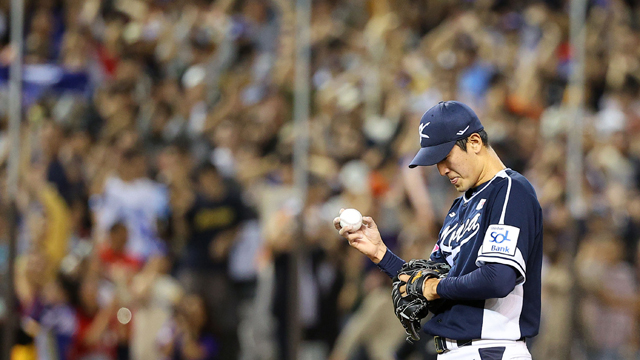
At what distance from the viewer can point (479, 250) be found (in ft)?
11.2

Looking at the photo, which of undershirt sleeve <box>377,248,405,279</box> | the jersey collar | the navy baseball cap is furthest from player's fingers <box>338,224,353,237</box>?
the jersey collar

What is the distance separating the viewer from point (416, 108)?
907cm

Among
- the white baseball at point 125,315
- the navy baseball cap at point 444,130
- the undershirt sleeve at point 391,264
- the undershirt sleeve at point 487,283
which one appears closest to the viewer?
the undershirt sleeve at point 487,283

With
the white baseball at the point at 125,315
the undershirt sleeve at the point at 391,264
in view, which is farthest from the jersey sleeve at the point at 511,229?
the white baseball at the point at 125,315

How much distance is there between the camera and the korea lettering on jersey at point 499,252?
3.35 m

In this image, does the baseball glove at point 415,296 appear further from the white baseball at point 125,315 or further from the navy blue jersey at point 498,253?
the white baseball at point 125,315

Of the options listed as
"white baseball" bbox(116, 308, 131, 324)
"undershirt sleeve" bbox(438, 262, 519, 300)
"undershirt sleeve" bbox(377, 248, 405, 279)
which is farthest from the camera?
"white baseball" bbox(116, 308, 131, 324)

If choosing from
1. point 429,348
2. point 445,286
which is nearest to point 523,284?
point 445,286

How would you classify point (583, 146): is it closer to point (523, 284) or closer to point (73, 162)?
point (73, 162)

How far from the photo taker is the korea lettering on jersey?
11.0 feet

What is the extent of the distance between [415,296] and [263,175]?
5.20 meters

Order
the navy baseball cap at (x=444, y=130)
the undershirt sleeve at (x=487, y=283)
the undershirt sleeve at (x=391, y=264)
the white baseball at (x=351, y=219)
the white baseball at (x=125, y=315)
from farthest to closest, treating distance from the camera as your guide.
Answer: the white baseball at (x=125, y=315)
the undershirt sleeve at (x=391, y=264)
the white baseball at (x=351, y=219)
the navy baseball cap at (x=444, y=130)
the undershirt sleeve at (x=487, y=283)

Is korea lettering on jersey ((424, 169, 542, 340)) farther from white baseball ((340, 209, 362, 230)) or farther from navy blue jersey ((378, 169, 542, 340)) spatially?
white baseball ((340, 209, 362, 230))

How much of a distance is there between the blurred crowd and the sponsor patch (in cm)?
425
